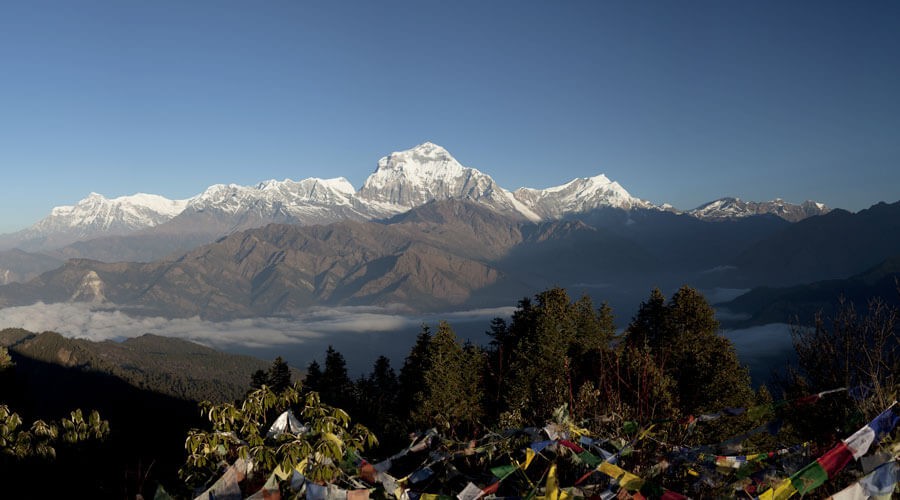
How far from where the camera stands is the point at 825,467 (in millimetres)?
8102

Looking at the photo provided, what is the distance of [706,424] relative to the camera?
26.7 meters

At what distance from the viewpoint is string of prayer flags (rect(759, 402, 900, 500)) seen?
26.0 ft

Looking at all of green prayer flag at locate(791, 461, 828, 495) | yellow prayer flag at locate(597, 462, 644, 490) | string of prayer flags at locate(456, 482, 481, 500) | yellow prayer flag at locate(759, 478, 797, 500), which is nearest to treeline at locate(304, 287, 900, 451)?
yellow prayer flag at locate(597, 462, 644, 490)

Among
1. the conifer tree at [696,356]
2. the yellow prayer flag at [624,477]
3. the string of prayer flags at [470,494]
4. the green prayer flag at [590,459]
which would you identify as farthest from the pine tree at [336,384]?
the yellow prayer flag at [624,477]

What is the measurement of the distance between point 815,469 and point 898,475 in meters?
1.17

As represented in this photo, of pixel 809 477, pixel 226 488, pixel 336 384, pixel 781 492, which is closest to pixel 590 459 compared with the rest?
pixel 781 492

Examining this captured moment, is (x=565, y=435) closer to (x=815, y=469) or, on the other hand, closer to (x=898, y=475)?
(x=815, y=469)

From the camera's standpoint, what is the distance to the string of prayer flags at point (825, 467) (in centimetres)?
791

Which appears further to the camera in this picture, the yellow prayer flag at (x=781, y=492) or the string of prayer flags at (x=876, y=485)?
the yellow prayer flag at (x=781, y=492)

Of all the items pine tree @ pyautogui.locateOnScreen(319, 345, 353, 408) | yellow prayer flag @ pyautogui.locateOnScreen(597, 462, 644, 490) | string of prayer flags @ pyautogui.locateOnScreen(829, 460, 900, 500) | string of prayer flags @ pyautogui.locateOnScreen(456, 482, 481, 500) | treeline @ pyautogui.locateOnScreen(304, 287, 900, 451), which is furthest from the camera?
pine tree @ pyautogui.locateOnScreen(319, 345, 353, 408)

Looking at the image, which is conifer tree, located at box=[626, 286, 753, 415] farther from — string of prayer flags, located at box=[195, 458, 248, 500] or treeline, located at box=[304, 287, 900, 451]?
string of prayer flags, located at box=[195, 458, 248, 500]

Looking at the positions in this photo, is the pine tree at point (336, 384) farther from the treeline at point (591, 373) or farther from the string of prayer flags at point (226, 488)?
the string of prayer flags at point (226, 488)

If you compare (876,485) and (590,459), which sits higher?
(876,485)

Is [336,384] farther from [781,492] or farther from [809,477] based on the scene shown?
[809,477]
